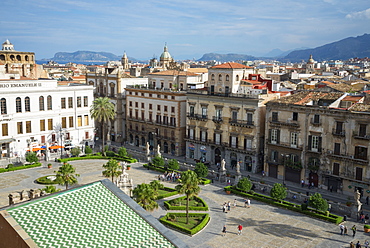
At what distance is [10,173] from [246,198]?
39960 millimetres

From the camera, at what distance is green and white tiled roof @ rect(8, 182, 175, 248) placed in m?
19.7

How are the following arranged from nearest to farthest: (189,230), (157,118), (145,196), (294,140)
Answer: (145,196) < (189,230) < (294,140) < (157,118)

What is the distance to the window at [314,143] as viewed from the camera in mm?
58688

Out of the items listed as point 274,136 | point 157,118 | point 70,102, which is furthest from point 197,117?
point 70,102

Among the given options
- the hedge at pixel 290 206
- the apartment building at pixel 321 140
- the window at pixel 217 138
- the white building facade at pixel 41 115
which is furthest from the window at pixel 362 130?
the white building facade at pixel 41 115

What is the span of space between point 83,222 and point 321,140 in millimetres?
45685

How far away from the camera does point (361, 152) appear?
178 ft

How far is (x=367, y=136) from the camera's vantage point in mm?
53250

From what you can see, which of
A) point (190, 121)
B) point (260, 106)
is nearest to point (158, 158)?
point (190, 121)

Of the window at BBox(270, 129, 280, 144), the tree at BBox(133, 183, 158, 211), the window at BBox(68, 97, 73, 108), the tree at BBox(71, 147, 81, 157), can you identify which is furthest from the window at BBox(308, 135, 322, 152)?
the window at BBox(68, 97, 73, 108)

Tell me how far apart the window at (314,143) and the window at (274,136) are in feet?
18.2

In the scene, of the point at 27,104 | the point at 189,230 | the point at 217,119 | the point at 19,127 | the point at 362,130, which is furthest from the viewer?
the point at 27,104

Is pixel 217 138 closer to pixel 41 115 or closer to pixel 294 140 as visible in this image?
pixel 294 140

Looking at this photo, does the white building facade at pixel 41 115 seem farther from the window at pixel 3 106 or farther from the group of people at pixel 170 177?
the group of people at pixel 170 177
